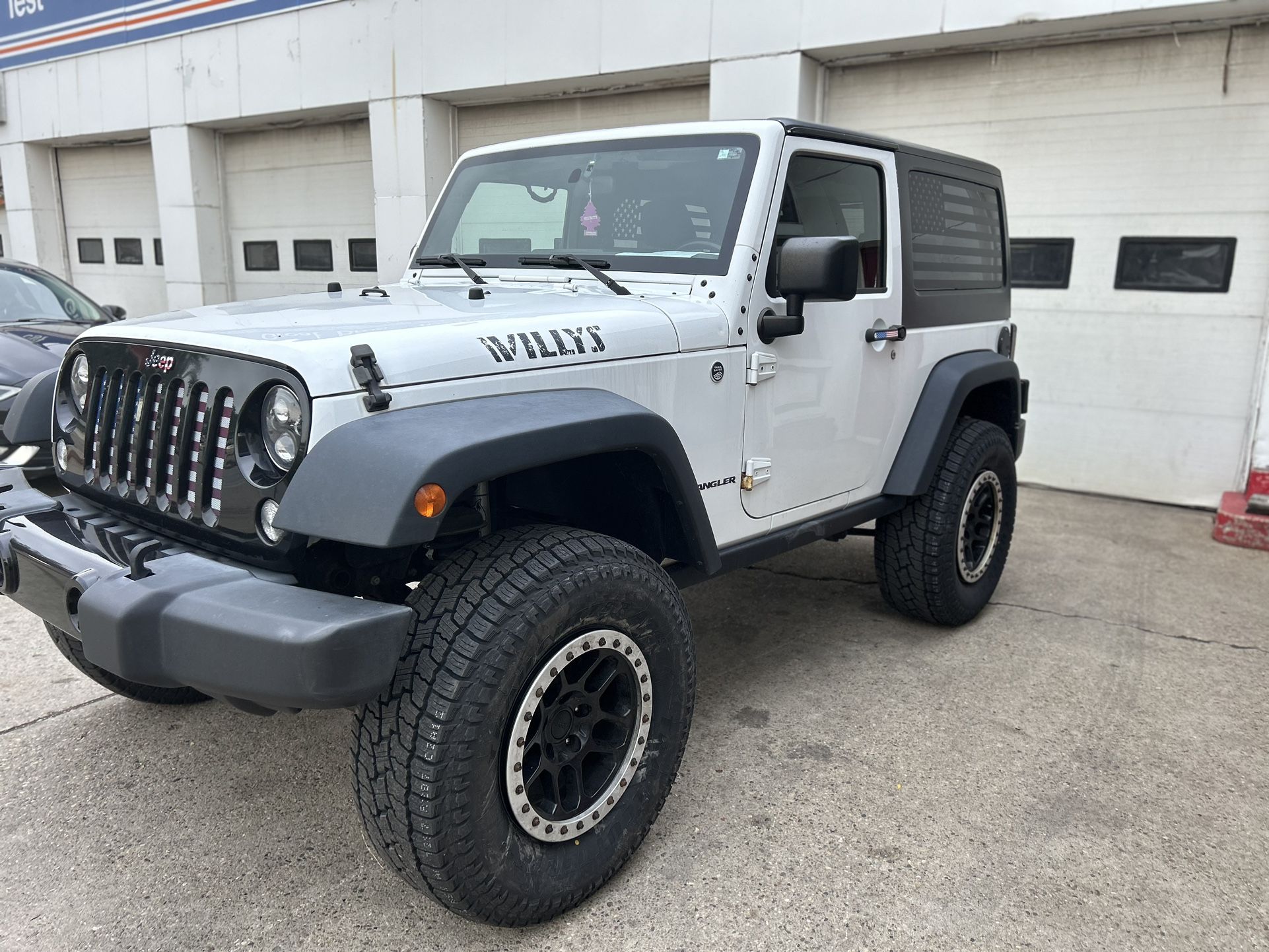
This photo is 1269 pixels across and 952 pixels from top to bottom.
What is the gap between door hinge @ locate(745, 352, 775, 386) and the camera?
2.86 metres

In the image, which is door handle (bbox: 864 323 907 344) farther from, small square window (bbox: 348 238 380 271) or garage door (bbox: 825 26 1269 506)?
small square window (bbox: 348 238 380 271)

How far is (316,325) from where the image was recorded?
2271 mm

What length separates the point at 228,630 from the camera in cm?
179

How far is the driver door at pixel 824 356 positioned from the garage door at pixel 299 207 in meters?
7.32

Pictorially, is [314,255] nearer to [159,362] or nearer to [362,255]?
[362,255]

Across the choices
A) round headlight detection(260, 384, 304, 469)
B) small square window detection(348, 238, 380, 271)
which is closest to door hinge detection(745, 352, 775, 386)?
round headlight detection(260, 384, 304, 469)

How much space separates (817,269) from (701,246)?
0.42 metres

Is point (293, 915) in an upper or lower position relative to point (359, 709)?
lower

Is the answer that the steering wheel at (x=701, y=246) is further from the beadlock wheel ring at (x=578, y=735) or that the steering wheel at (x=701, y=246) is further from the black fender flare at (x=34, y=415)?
the black fender flare at (x=34, y=415)

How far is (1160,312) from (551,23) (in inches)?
206

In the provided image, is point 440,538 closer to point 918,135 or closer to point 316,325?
point 316,325

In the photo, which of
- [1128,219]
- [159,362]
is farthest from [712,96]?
[159,362]

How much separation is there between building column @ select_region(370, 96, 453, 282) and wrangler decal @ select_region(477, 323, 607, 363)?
6771 millimetres

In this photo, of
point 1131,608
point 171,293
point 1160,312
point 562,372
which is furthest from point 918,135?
point 171,293
